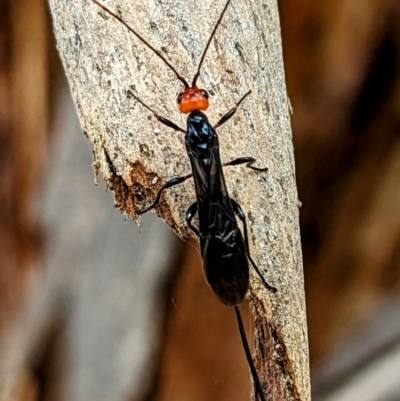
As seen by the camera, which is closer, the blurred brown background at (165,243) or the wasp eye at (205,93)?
the wasp eye at (205,93)

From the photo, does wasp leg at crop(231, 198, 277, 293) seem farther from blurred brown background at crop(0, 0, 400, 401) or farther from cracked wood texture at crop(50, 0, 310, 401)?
blurred brown background at crop(0, 0, 400, 401)

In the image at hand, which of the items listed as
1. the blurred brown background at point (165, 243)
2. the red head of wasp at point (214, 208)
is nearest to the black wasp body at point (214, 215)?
the red head of wasp at point (214, 208)

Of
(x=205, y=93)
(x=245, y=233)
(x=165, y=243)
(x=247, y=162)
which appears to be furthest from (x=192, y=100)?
(x=165, y=243)

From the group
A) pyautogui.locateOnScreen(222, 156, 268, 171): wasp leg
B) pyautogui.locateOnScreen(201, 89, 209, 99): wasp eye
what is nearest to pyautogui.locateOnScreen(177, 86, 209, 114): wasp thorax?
pyautogui.locateOnScreen(201, 89, 209, 99): wasp eye

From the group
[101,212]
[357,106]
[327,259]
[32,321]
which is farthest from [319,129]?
[32,321]

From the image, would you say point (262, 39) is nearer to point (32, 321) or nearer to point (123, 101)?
point (123, 101)

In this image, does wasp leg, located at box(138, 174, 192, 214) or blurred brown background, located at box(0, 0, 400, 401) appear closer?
wasp leg, located at box(138, 174, 192, 214)

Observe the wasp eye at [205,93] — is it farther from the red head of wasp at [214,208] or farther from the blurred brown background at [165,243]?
the blurred brown background at [165,243]
